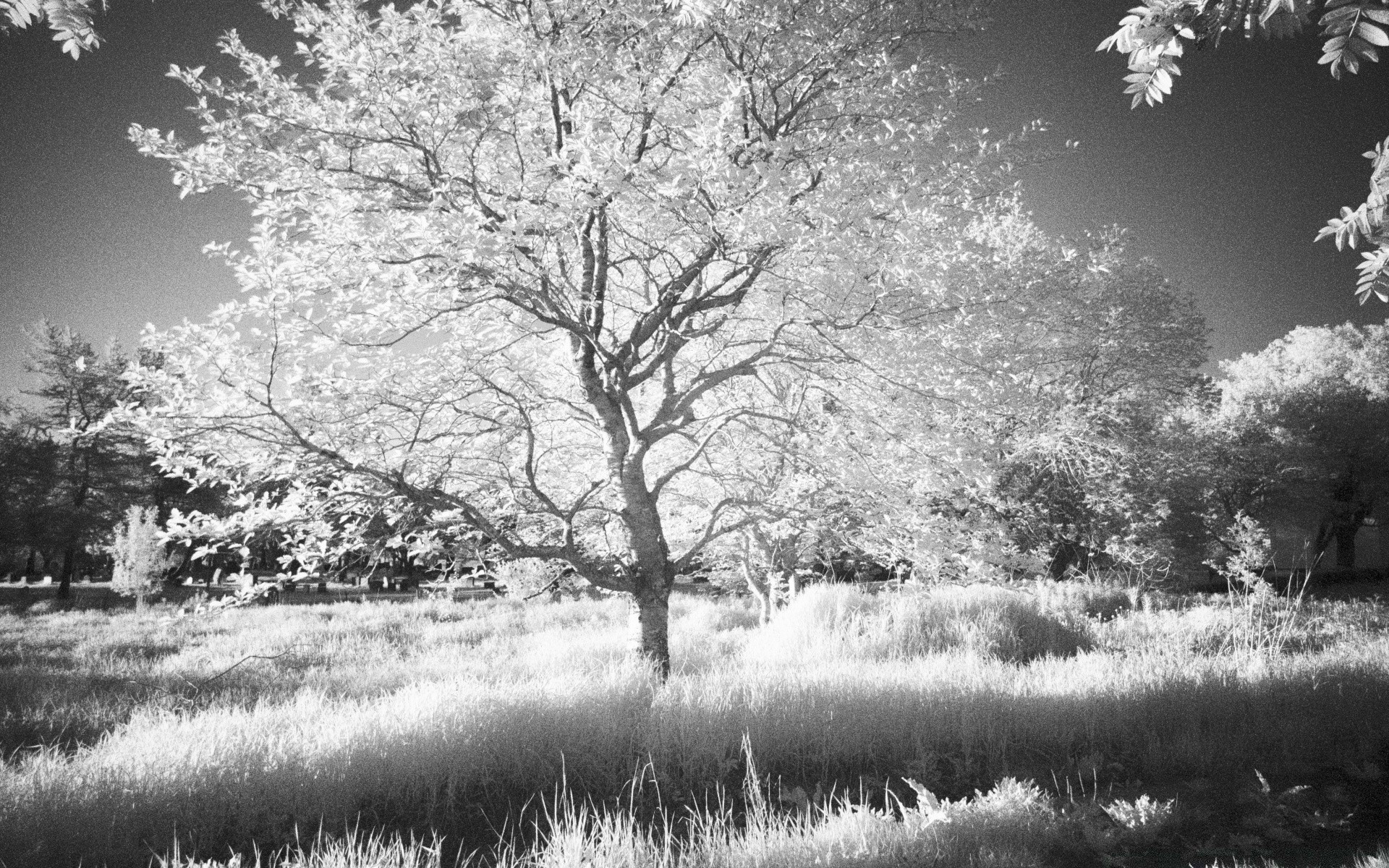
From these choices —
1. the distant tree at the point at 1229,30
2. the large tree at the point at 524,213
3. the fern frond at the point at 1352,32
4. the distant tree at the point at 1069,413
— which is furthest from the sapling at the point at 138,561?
the fern frond at the point at 1352,32

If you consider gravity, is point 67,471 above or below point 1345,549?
above

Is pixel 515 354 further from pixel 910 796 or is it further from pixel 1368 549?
pixel 1368 549

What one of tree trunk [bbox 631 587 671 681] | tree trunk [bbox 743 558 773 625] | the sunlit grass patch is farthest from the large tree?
tree trunk [bbox 743 558 773 625]

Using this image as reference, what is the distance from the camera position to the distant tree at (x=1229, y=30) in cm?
179

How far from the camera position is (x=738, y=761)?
508 cm

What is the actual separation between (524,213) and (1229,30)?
3639 mm

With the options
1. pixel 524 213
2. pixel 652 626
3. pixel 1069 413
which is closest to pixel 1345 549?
pixel 1069 413

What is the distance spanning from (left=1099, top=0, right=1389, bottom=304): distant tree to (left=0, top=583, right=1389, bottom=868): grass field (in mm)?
3698

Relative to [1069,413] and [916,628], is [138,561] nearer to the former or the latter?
[916,628]

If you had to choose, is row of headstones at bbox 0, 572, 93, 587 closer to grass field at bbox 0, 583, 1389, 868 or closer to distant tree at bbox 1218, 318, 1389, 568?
grass field at bbox 0, 583, 1389, 868

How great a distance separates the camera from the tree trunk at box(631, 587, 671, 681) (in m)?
6.71

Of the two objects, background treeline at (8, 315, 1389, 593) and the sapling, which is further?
the sapling

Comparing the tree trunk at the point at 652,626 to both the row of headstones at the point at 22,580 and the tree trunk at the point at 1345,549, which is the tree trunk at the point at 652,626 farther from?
the row of headstones at the point at 22,580

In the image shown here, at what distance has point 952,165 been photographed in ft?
15.8
